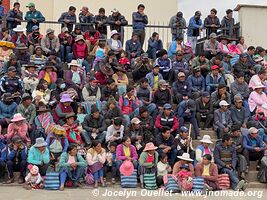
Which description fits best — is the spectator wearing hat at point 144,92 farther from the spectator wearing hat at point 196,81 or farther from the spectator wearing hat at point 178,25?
the spectator wearing hat at point 178,25

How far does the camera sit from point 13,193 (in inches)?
420

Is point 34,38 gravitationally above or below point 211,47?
above

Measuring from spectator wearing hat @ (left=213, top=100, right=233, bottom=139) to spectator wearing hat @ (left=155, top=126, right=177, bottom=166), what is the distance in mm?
1573

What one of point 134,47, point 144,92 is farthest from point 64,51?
point 144,92

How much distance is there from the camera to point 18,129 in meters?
12.1

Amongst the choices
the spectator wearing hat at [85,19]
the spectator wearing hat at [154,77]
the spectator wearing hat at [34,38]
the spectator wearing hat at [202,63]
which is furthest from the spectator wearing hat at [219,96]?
the spectator wearing hat at [85,19]

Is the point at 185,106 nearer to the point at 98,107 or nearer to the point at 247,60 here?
the point at 98,107

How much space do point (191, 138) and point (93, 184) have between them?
2.91 metres

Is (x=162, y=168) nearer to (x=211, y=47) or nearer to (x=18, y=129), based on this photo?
(x=18, y=129)

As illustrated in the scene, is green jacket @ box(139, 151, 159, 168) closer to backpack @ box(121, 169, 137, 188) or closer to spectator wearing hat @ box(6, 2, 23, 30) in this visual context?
backpack @ box(121, 169, 137, 188)

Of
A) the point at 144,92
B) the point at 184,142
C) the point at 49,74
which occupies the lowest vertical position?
the point at 184,142

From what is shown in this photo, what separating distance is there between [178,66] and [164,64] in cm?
49

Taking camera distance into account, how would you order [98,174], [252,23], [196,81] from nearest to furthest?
[98,174] < [196,81] < [252,23]

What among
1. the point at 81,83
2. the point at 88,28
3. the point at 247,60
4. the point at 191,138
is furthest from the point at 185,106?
the point at 88,28
